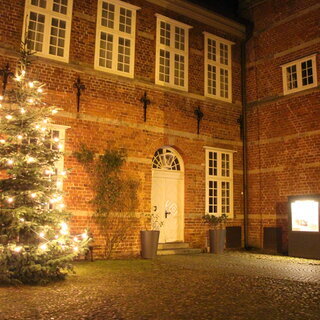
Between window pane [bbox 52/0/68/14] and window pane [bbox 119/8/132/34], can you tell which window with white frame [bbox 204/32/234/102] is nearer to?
window pane [bbox 119/8/132/34]

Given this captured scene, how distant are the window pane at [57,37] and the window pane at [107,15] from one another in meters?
1.25

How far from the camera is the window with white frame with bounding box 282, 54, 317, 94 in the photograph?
11885 mm

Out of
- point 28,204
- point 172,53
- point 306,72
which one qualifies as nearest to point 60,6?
point 172,53

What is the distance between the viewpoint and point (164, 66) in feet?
39.5

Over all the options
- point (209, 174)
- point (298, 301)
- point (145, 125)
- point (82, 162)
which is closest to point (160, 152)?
point (145, 125)

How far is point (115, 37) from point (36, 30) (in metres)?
2.23

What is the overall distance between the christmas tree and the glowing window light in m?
6.46

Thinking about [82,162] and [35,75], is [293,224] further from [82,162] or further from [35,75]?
[35,75]

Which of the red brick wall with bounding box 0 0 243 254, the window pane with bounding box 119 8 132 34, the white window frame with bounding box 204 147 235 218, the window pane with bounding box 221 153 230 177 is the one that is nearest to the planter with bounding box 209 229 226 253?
the red brick wall with bounding box 0 0 243 254

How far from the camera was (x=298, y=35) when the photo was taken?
40.6 feet

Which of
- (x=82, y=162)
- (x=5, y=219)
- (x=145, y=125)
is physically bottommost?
(x=5, y=219)

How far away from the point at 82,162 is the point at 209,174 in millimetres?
4472

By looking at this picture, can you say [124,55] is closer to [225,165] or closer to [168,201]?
[168,201]

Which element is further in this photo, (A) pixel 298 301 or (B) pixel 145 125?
(B) pixel 145 125
